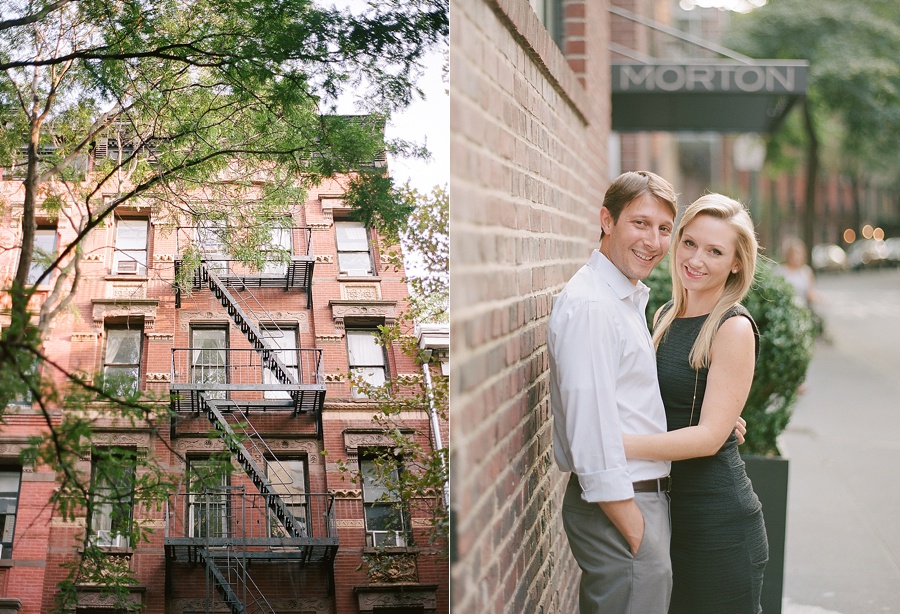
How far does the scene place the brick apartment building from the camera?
2.21 meters

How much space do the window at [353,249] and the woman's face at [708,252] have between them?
4.39 feet

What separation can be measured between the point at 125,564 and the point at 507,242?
1.37m

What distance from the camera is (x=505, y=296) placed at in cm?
270

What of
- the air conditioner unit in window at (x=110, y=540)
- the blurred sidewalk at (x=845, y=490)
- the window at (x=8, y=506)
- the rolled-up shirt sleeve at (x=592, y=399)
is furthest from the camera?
the blurred sidewalk at (x=845, y=490)

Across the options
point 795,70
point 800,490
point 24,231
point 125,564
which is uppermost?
point 795,70

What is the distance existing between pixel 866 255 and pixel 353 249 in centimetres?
Result: 6162

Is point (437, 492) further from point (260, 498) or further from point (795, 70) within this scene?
point (795, 70)

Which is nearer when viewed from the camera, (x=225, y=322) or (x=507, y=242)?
(x=225, y=322)

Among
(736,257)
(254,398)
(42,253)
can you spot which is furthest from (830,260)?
(42,253)

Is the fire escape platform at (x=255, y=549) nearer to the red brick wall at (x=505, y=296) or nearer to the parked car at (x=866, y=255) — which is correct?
the red brick wall at (x=505, y=296)

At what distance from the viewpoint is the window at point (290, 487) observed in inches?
95.9

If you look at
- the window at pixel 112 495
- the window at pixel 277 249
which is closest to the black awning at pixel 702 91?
the window at pixel 277 249

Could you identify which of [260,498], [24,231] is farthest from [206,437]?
[24,231]

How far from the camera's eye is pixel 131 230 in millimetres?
2350
